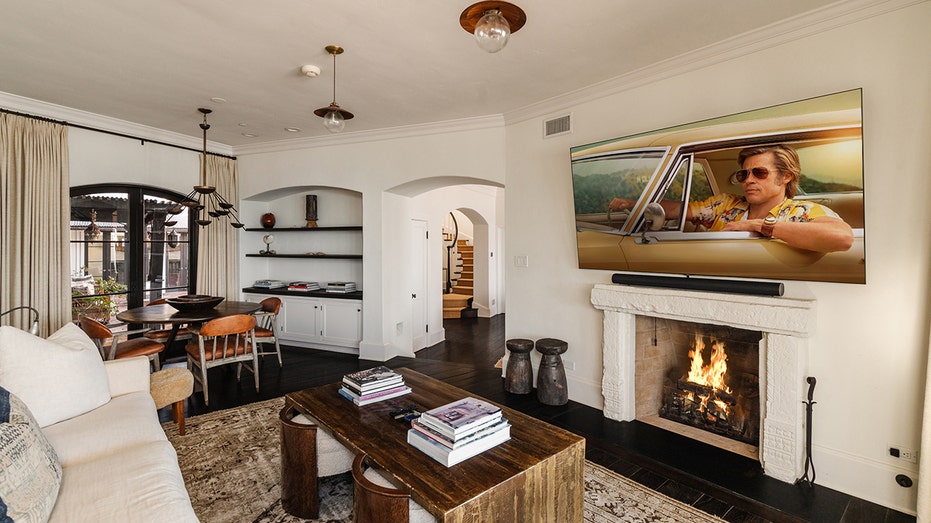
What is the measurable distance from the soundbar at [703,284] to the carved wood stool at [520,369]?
108cm

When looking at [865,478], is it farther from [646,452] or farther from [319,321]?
[319,321]

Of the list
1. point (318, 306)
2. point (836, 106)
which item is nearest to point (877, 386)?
point (836, 106)

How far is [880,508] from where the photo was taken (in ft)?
7.68

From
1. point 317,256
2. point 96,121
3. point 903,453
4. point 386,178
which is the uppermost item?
point 96,121

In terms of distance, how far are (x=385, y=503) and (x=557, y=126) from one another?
136 inches

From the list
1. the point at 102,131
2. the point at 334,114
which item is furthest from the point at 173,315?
the point at 334,114

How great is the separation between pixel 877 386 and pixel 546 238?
250cm

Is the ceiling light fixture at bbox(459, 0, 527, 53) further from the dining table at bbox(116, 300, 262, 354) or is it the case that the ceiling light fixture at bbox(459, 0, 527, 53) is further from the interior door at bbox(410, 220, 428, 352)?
the interior door at bbox(410, 220, 428, 352)

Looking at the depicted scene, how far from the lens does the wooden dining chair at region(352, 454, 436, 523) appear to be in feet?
5.08

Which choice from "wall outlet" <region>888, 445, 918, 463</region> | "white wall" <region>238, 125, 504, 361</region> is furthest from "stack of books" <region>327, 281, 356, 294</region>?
"wall outlet" <region>888, 445, 918, 463</region>

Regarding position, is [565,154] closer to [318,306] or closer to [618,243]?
[618,243]

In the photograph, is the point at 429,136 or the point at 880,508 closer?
the point at 880,508

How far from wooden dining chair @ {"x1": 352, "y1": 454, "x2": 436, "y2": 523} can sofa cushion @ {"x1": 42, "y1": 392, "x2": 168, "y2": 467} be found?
122 centimetres

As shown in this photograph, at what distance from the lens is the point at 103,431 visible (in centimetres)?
211
